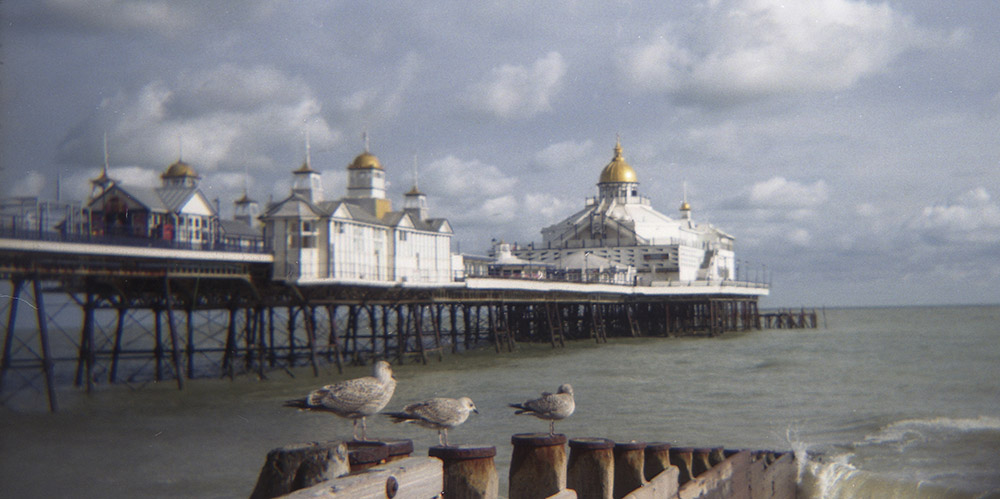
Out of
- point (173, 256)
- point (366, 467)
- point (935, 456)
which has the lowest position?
point (935, 456)

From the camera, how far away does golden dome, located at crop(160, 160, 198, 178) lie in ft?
98.9

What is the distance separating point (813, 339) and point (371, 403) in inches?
2400

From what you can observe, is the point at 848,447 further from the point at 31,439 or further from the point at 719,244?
the point at 719,244

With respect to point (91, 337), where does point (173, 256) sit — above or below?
above

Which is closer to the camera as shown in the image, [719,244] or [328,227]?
[328,227]

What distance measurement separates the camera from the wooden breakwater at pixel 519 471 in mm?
3652

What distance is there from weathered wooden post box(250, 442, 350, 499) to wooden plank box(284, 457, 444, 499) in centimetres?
15

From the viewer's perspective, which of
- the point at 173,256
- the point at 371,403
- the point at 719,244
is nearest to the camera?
the point at 371,403

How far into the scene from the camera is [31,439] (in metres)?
18.5

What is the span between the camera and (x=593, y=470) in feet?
20.2

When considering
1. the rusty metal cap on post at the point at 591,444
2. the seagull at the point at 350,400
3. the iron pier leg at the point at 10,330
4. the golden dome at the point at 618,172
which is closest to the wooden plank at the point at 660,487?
the rusty metal cap on post at the point at 591,444


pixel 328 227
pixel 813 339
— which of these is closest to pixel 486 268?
pixel 813 339

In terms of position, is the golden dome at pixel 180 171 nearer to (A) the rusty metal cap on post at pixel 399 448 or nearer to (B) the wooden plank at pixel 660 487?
(B) the wooden plank at pixel 660 487

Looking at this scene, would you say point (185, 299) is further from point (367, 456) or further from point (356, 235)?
point (367, 456)
